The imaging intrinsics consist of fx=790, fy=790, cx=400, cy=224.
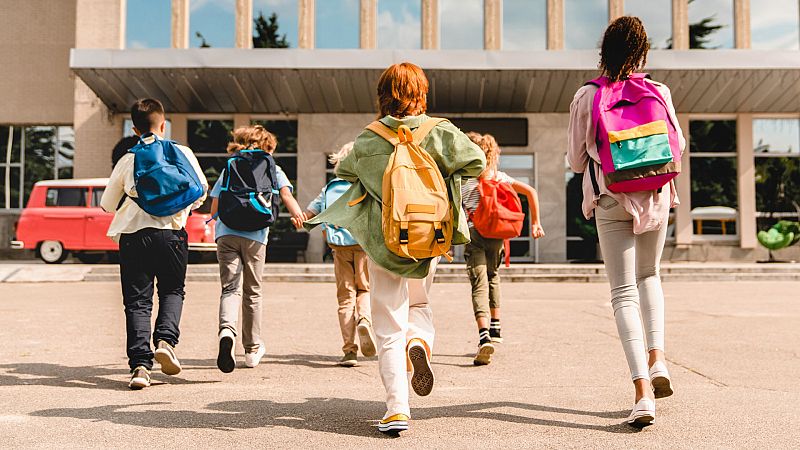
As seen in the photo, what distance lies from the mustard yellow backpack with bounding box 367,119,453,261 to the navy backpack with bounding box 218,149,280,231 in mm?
2037

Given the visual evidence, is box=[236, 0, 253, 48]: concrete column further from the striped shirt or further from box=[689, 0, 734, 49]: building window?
the striped shirt

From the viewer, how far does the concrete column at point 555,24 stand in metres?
22.8

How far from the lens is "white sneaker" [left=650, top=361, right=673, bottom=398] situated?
3.77m

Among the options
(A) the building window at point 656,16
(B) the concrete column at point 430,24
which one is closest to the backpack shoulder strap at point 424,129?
(B) the concrete column at point 430,24

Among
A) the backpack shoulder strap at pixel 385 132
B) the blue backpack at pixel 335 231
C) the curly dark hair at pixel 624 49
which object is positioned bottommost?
the blue backpack at pixel 335 231

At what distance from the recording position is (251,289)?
568 cm

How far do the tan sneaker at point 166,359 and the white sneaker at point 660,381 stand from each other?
286cm

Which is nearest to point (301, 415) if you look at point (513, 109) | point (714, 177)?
point (513, 109)

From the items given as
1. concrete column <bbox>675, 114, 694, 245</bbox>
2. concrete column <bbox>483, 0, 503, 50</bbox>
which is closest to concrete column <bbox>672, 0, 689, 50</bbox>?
concrete column <bbox>675, 114, 694, 245</bbox>

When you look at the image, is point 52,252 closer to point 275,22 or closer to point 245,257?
point 275,22

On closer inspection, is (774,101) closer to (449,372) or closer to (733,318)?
(733,318)

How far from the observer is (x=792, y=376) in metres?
5.23

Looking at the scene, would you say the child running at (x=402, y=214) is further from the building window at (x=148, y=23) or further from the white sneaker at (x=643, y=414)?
the building window at (x=148, y=23)

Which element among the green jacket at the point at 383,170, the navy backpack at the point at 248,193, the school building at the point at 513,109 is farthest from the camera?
the school building at the point at 513,109
